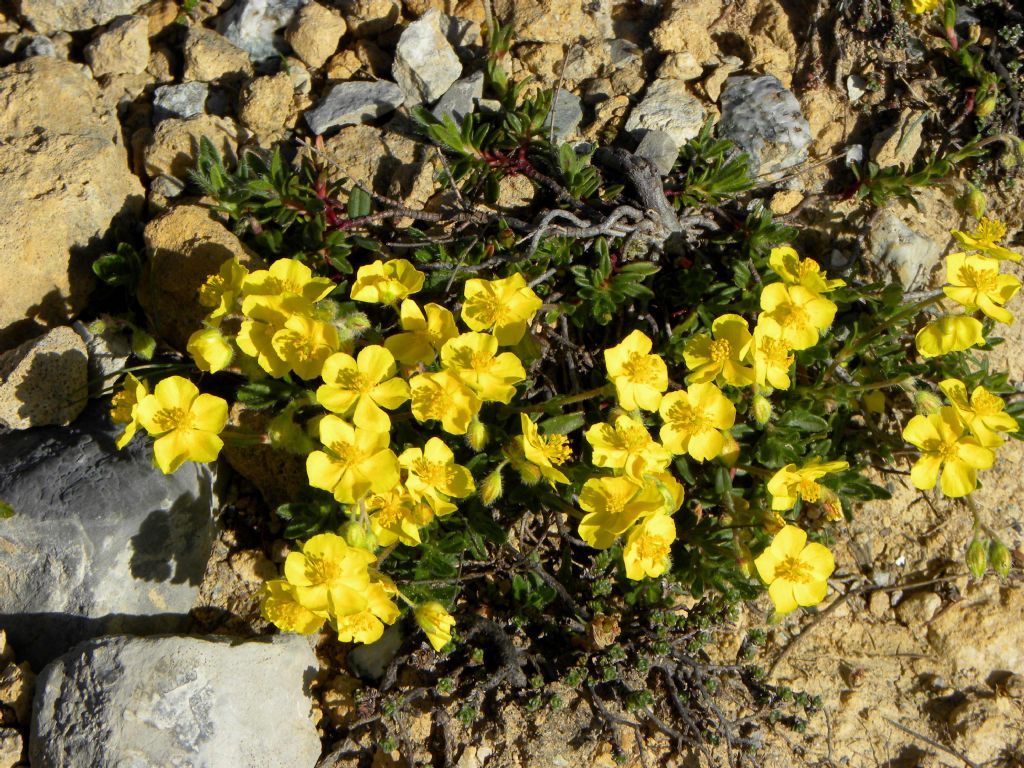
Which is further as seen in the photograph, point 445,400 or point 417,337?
point 417,337

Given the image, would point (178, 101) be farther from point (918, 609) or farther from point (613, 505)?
point (918, 609)

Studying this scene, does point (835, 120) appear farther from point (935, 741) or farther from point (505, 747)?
point (505, 747)

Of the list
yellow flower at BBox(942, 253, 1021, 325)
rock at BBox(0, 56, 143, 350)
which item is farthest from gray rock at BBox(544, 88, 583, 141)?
rock at BBox(0, 56, 143, 350)

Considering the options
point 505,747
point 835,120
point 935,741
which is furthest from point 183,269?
point 935,741

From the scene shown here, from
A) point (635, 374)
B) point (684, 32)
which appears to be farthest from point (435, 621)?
point (684, 32)

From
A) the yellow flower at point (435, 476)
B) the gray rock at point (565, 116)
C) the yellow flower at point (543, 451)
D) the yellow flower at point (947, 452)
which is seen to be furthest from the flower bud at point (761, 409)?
the gray rock at point (565, 116)

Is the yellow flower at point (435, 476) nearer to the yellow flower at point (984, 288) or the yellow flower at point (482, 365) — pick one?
the yellow flower at point (482, 365)

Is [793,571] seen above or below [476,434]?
below
